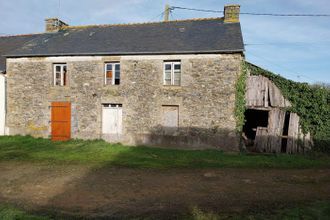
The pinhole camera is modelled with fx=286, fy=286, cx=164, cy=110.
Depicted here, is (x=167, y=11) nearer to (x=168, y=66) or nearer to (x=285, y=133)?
(x=168, y=66)

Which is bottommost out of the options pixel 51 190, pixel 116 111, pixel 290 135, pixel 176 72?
pixel 51 190

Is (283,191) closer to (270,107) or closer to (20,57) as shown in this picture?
(270,107)

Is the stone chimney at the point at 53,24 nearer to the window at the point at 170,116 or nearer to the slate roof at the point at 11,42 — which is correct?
the slate roof at the point at 11,42

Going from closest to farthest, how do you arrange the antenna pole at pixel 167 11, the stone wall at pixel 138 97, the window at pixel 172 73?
the stone wall at pixel 138 97 < the window at pixel 172 73 < the antenna pole at pixel 167 11

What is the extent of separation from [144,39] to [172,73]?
9.65 ft

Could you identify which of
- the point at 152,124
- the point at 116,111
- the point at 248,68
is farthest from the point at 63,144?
the point at 248,68

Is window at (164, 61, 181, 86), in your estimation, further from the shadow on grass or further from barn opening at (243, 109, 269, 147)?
barn opening at (243, 109, 269, 147)

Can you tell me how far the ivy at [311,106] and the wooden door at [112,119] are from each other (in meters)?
8.11

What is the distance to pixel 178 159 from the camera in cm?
1173

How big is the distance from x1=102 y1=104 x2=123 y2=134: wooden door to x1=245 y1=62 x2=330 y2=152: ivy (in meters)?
8.11

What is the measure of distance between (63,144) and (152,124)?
4.57 metres

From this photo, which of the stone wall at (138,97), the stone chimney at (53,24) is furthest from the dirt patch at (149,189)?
the stone chimney at (53,24)

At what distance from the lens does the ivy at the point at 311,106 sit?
1346 centimetres

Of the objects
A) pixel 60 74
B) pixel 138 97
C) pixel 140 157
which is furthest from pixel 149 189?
pixel 60 74
